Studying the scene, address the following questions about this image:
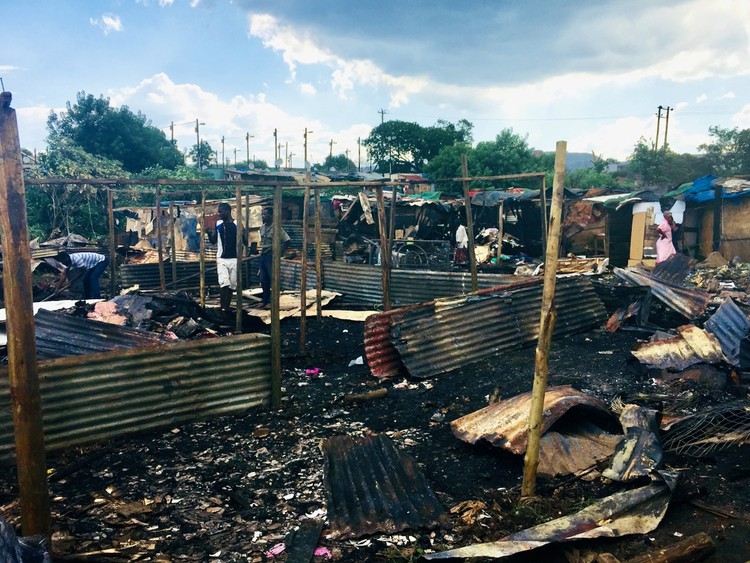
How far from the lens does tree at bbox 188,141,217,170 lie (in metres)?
59.7

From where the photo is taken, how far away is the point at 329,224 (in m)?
20.5

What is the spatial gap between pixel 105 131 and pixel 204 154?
81.6 feet

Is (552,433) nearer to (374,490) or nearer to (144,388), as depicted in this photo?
(374,490)

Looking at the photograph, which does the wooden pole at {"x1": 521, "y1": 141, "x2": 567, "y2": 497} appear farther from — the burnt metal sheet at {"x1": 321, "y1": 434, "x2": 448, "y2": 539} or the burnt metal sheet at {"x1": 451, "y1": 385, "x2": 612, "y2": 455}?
the burnt metal sheet at {"x1": 321, "y1": 434, "x2": 448, "y2": 539}

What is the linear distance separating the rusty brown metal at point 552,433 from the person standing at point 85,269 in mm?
8216

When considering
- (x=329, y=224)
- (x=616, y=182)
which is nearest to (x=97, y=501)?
(x=329, y=224)

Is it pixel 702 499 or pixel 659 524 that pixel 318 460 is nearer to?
pixel 659 524

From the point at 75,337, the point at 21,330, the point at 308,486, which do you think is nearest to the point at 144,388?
the point at 75,337

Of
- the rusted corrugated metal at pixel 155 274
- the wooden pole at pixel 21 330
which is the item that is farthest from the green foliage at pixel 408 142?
the wooden pole at pixel 21 330

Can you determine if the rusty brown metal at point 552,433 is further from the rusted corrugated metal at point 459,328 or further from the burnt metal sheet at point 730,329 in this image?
the burnt metal sheet at point 730,329

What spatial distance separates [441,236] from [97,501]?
17757 millimetres

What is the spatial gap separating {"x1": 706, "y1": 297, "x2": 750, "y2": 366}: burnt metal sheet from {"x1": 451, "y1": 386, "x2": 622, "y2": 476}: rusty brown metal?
248 cm

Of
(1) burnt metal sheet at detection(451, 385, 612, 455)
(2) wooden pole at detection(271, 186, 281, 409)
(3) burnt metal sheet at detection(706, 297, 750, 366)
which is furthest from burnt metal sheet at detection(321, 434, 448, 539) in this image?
(3) burnt metal sheet at detection(706, 297, 750, 366)

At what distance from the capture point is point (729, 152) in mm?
35156
